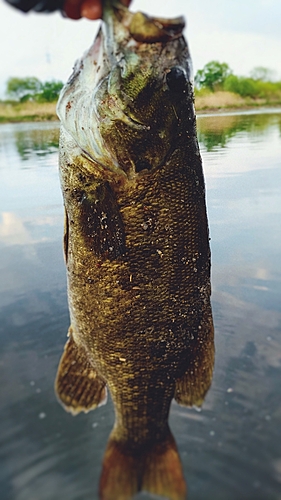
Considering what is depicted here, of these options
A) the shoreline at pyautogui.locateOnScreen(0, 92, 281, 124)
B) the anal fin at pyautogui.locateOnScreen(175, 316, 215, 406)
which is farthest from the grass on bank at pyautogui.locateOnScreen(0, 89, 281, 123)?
the anal fin at pyautogui.locateOnScreen(175, 316, 215, 406)

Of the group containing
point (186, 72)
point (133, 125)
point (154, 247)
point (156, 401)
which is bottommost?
point (156, 401)

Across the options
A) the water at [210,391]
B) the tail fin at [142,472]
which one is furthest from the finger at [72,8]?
the water at [210,391]

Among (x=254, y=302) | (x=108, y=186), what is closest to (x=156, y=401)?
(x=108, y=186)

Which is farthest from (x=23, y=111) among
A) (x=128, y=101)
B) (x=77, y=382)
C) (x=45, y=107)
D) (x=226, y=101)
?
(x=128, y=101)

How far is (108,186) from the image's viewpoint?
1.80 metres

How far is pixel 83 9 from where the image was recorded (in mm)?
1385

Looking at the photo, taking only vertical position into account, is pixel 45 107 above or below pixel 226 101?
below

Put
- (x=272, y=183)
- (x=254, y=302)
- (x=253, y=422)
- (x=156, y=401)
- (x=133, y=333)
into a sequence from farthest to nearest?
(x=272, y=183) < (x=254, y=302) < (x=253, y=422) < (x=156, y=401) < (x=133, y=333)

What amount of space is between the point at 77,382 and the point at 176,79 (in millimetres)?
1418

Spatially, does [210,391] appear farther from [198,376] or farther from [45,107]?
[45,107]

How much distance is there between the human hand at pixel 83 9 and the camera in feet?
4.46

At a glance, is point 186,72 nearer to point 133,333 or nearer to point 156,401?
point 133,333

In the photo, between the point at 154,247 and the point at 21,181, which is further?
the point at 21,181

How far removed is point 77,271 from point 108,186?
1.31ft
